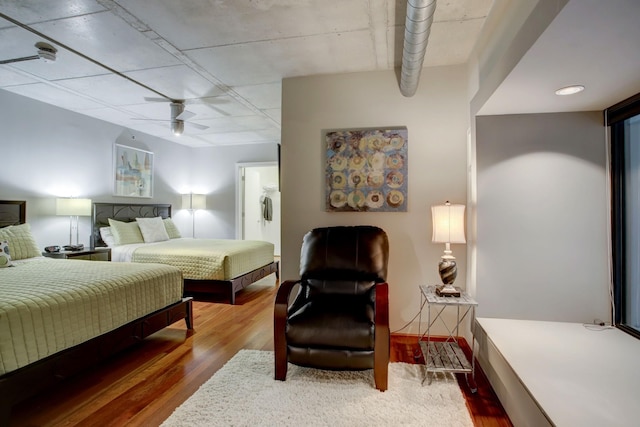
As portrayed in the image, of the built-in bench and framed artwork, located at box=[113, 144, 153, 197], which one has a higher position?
framed artwork, located at box=[113, 144, 153, 197]

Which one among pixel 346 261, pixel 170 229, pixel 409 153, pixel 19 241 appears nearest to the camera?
pixel 346 261

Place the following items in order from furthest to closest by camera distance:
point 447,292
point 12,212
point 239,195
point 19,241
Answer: point 239,195 < point 12,212 < point 19,241 < point 447,292

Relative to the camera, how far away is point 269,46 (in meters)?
2.66

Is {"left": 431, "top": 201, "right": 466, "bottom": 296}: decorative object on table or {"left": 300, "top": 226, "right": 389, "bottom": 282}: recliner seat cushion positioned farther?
{"left": 300, "top": 226, "right": 389, "bottom": 282}: recliner seat cushion

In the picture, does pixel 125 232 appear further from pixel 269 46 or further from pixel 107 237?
pixel 269 46

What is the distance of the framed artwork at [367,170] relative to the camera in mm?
3000

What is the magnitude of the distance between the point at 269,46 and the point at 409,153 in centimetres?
159

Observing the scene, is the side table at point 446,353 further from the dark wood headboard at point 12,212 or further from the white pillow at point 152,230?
the dark wood headboard at point 12,212

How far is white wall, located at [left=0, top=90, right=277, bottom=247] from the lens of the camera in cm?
376

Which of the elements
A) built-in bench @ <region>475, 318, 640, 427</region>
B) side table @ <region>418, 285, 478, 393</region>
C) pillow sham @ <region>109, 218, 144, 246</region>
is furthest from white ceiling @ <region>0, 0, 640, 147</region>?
pillow sham @ <region>109, 218, 144, 246</region>

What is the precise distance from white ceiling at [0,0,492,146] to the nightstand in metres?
1.94

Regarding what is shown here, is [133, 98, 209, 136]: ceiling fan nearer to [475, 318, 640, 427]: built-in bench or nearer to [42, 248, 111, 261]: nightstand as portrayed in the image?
[42, 248, 111, 261]: nightstand

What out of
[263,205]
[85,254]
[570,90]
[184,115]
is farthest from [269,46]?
[263,205]

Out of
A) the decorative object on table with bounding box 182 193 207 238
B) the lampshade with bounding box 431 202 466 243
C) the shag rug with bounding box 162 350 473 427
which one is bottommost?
the shag rug with bounding box 162 350 473 427
